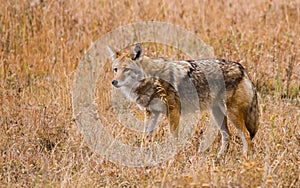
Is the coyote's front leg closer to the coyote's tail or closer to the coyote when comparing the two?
the coyote

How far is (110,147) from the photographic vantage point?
5.48 m

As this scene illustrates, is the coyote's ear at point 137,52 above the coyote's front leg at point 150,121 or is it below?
above

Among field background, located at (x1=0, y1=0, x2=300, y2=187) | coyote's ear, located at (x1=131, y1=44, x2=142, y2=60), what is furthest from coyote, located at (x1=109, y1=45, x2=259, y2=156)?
field background, located at (x1=0, y1=0, x2=300, y2=187)

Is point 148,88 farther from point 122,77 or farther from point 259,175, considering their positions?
point 259,175

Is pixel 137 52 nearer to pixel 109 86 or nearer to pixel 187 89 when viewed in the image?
pixel 187 89

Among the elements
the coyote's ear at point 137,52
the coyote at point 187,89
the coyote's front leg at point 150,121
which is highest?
the coyote's ear at point 137,52

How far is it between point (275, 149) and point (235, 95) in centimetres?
72

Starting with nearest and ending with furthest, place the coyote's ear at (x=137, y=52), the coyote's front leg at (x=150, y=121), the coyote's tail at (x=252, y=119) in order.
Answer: the coyote's tail at (x=252, y=119)
the coyote's ear at (x=137, y=52)
the coyote's front leg at (x=150, y=121)

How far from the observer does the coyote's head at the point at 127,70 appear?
5938mm

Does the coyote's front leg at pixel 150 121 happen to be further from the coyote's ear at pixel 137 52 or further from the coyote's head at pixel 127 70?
the coyote's ear at pixel 137 52

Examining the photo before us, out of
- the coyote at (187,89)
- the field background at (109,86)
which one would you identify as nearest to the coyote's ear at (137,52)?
the coyote at (187,89)

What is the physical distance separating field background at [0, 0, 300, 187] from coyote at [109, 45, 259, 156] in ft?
0.92

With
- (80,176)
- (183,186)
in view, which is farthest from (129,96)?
(183,186)

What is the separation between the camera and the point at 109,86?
7430 mm
